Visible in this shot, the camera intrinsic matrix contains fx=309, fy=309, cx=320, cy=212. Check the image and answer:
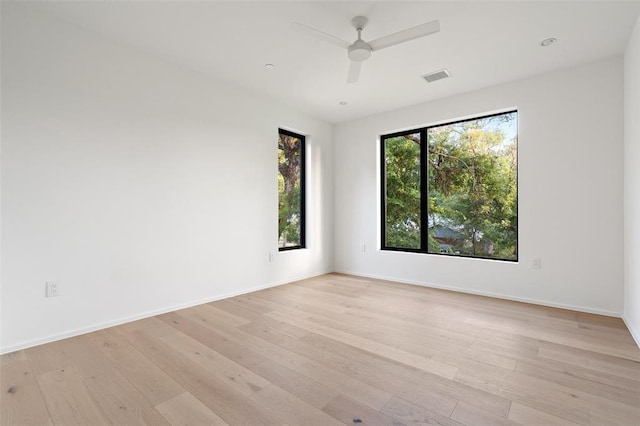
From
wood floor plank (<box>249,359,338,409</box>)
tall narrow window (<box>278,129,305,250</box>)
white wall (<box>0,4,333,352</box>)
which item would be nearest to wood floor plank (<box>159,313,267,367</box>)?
wood floor plank (<box>249,359,338,409</box>)

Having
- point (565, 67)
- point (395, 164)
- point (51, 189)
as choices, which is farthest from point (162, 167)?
point (565, 67)

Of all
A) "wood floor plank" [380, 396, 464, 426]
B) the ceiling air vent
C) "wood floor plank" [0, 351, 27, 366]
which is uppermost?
the ceiling air vent

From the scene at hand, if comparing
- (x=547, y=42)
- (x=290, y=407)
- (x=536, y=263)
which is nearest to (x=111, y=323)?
(x=290, y=407)

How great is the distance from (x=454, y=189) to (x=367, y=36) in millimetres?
2426

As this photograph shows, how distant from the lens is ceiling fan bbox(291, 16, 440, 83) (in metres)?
2.13

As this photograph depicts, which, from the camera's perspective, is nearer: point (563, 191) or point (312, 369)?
point (312, 369)

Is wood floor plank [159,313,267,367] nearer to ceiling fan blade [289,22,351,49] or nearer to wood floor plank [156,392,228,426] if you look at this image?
wood floor plank [156,392,228,426]

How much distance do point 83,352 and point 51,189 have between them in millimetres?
1278

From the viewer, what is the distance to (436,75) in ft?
11.3

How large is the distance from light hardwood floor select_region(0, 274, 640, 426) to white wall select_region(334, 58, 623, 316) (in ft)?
1.37

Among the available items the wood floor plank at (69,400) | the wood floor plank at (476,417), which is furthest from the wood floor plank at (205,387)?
the wood floor plank at (476,417)

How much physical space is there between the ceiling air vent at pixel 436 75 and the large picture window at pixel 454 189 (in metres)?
0.90

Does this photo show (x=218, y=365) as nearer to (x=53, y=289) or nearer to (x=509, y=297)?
(x=53, y=289)

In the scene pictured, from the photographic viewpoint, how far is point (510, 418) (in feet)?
4.97
